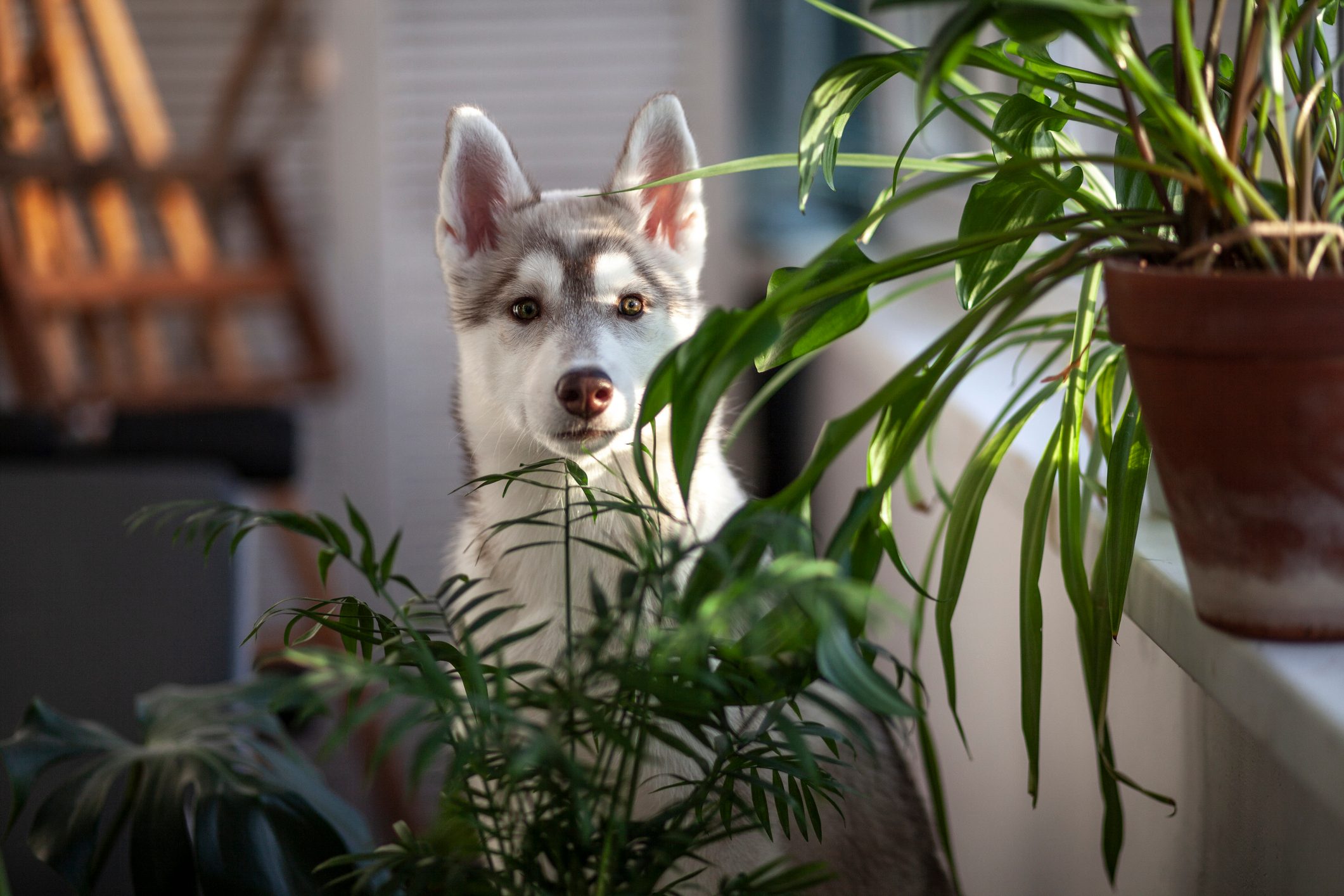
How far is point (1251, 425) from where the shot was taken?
0.59m

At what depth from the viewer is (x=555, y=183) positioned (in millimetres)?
3064

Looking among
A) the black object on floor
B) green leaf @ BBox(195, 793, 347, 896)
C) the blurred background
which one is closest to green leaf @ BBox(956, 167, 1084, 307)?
the blurred background

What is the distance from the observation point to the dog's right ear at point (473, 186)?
95 centimetres

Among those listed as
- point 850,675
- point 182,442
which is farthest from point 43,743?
point 182,442

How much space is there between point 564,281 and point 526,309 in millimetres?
42

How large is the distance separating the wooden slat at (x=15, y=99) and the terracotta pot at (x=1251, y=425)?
262 centimetres

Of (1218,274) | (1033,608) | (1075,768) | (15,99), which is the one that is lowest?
(1075,768)

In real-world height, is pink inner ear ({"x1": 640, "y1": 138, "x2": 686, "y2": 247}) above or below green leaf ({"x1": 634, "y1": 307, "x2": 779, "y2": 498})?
above

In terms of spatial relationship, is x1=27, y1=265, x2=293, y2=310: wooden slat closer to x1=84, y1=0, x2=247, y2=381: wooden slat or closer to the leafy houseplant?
x1=84, y1=0, x2=247, y2=381: wooden slat

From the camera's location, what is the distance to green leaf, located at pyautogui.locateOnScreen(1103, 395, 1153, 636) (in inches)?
28.8

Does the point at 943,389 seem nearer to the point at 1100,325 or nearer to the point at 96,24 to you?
the point at 1100,325

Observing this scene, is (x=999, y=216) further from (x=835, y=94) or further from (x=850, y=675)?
(x=850, y=675)

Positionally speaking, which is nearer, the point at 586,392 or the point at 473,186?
the point at 586,392

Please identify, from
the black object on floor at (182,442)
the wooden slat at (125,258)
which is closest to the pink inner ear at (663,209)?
the black object on floor at (182,442)
